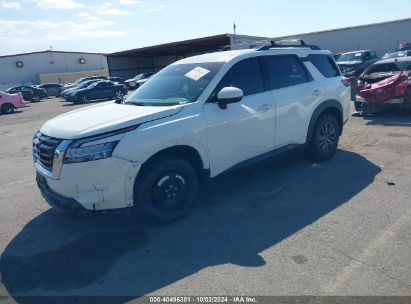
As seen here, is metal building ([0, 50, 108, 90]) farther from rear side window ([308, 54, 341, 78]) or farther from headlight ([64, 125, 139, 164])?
headlight ([64, 125, 139, 164])

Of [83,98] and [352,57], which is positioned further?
[83,98]

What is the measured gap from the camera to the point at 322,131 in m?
5.91

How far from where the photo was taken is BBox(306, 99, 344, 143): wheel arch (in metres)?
5.57

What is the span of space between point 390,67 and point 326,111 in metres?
5.41

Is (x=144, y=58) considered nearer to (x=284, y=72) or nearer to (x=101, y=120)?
(x=284, y=72)

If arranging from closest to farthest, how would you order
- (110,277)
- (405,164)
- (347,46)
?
(110,277) < (405,164) < (347,46)

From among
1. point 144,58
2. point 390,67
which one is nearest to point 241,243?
point 390,67

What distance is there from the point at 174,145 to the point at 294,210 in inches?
67.5

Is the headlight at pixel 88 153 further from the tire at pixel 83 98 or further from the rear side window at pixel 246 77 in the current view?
the tire at pixel 83 98

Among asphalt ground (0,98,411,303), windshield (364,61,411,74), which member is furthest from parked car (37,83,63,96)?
asphalt ground (0,98,411,303)

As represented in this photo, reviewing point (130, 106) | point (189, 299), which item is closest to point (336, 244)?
point (189, 299)

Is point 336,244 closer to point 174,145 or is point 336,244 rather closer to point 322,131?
point 174,145

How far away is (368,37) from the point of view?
93.2 feet

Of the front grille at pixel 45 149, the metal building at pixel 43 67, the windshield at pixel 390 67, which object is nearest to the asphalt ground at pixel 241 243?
the front grille at pixel 45 149
